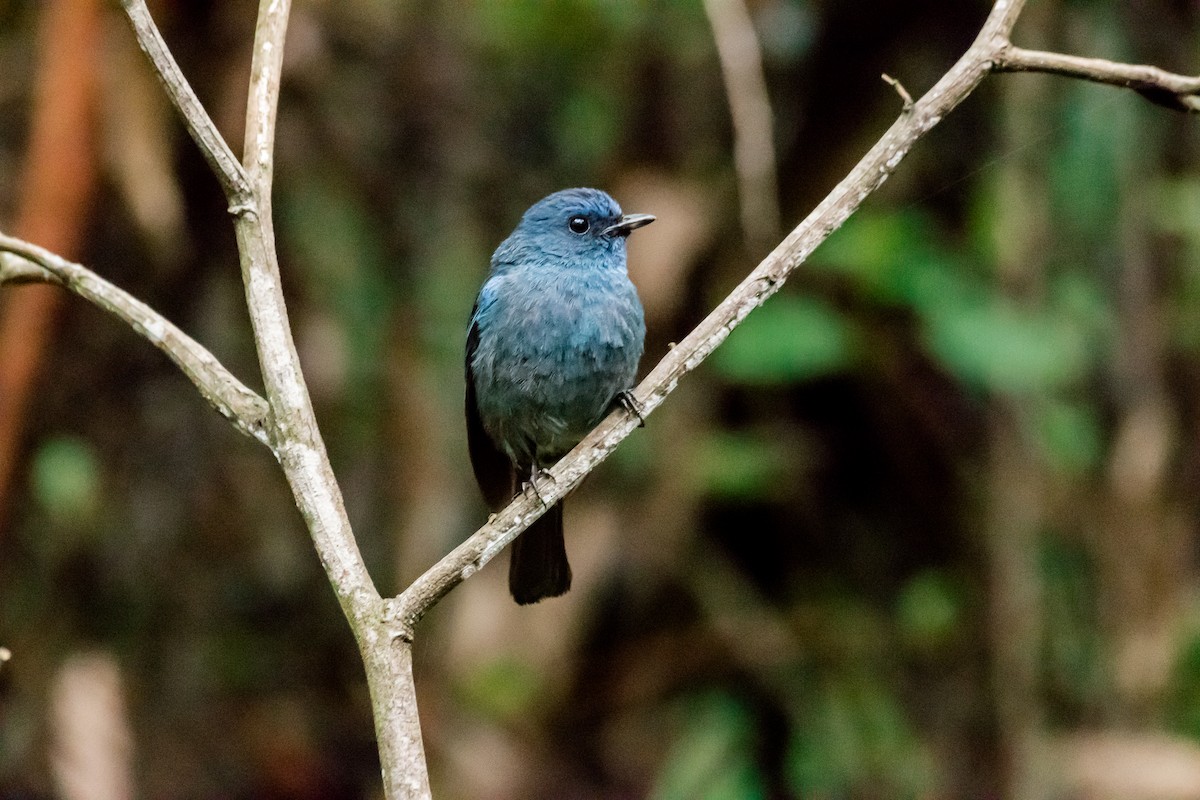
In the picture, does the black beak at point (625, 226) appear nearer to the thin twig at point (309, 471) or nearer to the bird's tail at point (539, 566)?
the bird's tail at point (539, 566)

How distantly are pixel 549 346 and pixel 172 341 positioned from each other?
5.14ft

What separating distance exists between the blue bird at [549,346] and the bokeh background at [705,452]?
122 cm

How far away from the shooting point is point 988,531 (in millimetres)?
5281

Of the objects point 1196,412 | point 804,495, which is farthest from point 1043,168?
point 804,495

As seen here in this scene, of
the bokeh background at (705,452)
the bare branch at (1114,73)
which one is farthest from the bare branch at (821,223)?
the bokeh background at (705,452)

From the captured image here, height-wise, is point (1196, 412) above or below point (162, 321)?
above

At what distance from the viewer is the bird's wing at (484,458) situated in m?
4.00

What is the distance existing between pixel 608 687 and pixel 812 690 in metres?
0.89

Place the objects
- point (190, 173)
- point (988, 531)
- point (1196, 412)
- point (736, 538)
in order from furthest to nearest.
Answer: point (736, 538) → point (1196, 412) → point (988, 531) → point (190, 173)

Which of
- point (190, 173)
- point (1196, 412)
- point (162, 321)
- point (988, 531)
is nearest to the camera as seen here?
point (162, 321)

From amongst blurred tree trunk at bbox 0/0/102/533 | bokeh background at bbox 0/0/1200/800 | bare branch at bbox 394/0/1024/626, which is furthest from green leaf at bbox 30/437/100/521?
bare branch at bbox 394/0/1024/626

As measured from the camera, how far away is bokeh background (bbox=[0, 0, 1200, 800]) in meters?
5.13

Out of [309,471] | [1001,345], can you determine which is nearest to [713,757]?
[1001,345]

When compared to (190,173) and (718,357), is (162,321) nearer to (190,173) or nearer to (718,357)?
(190,173)
